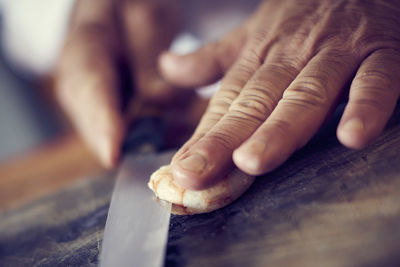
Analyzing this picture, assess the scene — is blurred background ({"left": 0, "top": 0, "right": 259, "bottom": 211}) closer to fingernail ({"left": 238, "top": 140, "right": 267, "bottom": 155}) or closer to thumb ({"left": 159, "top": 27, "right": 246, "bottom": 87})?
thumb ({"left": 159, "top": 27, "right": 246, "bottom": 87})

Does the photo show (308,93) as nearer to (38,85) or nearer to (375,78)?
(375,78)

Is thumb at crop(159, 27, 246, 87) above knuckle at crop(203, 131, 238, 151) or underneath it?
underneath

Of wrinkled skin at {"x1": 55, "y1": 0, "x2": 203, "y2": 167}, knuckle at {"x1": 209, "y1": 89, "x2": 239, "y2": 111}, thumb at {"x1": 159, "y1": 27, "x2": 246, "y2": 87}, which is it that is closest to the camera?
knuckle at {"x1": 209, "y1": 89, "x2": 239, "y2": 111}

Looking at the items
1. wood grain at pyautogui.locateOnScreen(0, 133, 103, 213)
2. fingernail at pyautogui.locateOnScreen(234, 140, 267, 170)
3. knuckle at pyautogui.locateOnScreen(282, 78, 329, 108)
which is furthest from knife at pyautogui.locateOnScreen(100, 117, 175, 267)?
wood grain at pyautogui.locateOnScreen(0, 133, 103, 213)

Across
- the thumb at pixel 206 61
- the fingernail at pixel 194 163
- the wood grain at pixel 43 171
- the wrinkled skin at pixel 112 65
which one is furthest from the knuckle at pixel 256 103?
the wood grain at pixel 43 171

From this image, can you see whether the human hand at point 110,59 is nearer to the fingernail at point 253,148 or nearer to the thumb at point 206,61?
the thumb at point 206,61

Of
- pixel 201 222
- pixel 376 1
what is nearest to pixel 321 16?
pixel 376 1

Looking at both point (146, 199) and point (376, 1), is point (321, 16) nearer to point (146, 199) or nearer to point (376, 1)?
point (376, 1)

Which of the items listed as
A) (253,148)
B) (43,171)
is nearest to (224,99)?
(253,148)
